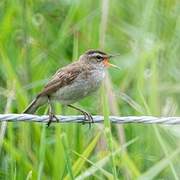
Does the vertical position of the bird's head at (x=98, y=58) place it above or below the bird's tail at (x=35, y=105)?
above

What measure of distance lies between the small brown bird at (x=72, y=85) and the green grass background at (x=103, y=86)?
0.29 ft

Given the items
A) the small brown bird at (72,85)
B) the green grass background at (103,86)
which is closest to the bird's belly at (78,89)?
the small brown bird at (72,85)

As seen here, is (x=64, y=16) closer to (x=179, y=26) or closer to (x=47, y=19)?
(x=47, y=19)

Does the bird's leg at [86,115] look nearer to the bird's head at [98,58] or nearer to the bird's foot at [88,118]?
the bird's foot at [88,118]

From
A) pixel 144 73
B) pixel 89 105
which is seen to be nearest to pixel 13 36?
pixel 89 105

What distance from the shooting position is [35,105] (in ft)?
16.8

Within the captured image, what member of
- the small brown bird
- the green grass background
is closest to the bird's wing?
the small brown bird

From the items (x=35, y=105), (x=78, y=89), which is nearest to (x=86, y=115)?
(x=78, y=89)

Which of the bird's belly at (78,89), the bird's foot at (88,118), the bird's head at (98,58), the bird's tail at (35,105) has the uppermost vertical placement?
the bird's head at (98,58)

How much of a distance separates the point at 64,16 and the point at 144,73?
1.49 m

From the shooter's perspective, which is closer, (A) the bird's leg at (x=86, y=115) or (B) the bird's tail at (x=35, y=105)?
(A) the bird's leg at (x=86, y=115)

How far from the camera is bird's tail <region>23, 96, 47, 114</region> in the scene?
5.09 m

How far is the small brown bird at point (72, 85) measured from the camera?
17.0ft

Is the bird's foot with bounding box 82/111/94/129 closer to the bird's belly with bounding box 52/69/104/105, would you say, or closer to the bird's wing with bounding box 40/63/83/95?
the bird's belly with bounding box 52/69/104/105
